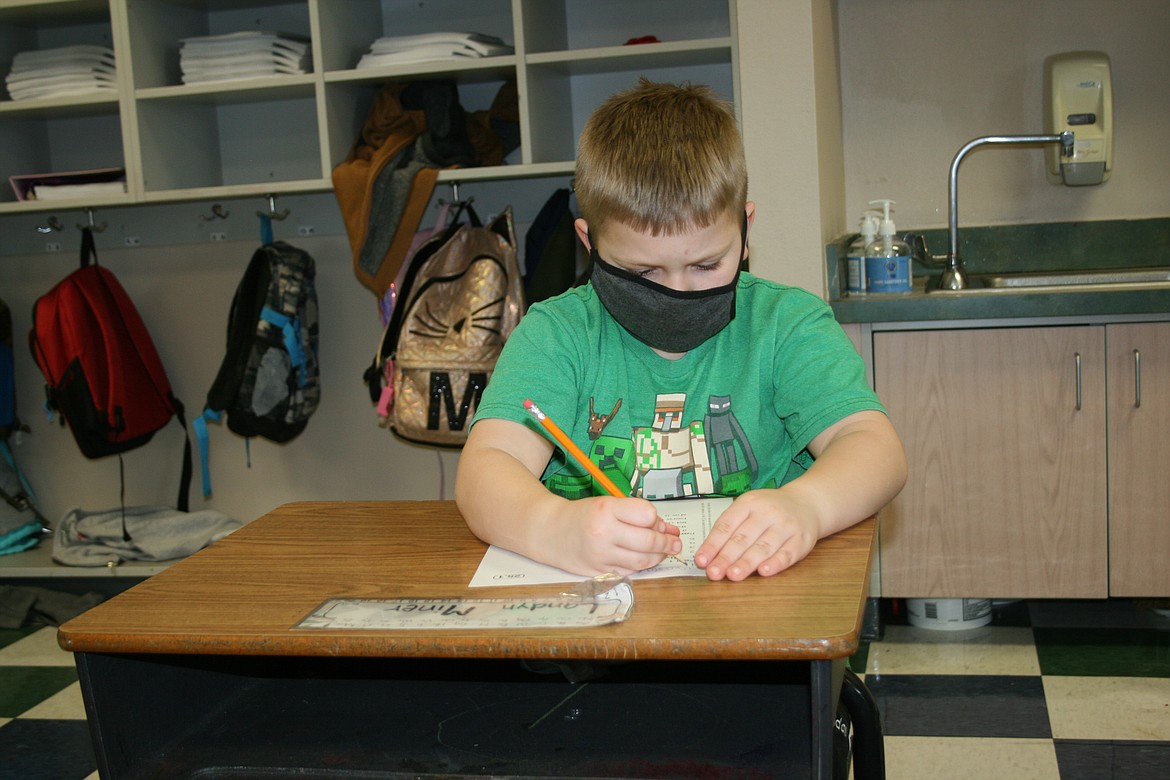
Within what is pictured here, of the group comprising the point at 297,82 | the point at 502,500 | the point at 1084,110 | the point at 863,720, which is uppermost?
the point at 297,82

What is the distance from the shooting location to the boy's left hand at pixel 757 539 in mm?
873

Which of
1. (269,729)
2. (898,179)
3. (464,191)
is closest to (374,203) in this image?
(464,191)

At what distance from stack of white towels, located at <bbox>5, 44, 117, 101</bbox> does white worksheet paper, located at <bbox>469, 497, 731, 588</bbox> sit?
245cm

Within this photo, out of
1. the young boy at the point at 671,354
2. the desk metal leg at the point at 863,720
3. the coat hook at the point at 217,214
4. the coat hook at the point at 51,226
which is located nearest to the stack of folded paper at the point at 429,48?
the coat hook at the point at 217,214

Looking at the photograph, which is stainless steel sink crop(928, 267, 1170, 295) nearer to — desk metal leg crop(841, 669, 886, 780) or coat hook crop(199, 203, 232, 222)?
desk metal leg crop(841, 669, 886, 780)

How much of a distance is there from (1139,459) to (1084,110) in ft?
2.90

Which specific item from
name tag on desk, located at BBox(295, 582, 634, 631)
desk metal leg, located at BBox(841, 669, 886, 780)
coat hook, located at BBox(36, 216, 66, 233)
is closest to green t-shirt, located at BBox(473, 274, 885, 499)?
desk metal leg, located at BBox(841, 669, 886, 780)

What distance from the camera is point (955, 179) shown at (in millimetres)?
2559

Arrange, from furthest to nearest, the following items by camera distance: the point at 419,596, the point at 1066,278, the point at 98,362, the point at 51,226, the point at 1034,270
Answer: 1. the point at 51,226
2. the point at 98,362
3. the point at 1034,270
4. the point at 1066,278
5. the point at 419,596

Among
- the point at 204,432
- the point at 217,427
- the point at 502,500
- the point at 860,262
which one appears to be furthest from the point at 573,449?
the point at 217,427

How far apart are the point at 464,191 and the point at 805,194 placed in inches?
44.8

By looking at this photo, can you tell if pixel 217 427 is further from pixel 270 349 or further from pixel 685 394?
pixel 685 394

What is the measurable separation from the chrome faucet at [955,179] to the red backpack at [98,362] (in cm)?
215

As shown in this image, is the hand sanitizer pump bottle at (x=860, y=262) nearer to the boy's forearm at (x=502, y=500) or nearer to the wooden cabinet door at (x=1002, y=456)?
the wooden cabinet door at (x=1002, y=456)
